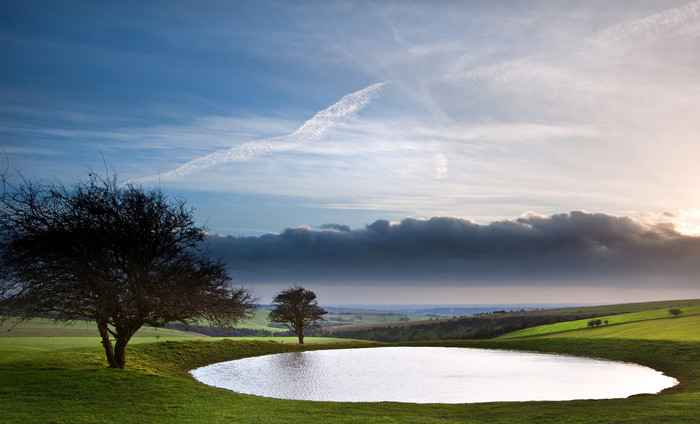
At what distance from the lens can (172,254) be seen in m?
27.8

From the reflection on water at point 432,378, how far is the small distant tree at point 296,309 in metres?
17.7

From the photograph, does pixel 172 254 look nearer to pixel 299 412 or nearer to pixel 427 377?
pixel 299 412

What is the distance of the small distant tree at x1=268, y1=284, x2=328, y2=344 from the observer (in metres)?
64.9

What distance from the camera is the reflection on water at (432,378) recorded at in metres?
26.1

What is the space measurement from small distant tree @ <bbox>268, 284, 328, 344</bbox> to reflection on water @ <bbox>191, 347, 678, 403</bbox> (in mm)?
17693

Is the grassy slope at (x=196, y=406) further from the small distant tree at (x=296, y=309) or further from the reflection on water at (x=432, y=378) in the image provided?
the small distant tree at (x=296, y=309)

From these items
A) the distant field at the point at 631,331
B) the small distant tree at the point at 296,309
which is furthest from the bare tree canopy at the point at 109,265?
the distant field at the point at 631,331

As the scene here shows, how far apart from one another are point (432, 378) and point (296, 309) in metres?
35.3

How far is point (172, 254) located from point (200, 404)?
34.4 ft

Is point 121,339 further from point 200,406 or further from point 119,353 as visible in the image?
point 200,406

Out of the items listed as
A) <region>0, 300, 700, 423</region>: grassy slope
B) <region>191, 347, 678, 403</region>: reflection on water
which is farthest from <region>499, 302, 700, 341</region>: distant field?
<region>0, 300, 700, 423</region>: grassy slope

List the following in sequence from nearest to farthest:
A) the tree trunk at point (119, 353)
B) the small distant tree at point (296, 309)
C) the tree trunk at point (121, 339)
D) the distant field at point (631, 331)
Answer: the tree trunk at point (121, 339), the tree trunk at point (119, 353), the distant field at point (631, 331), the small distant tree at point (296, 309)

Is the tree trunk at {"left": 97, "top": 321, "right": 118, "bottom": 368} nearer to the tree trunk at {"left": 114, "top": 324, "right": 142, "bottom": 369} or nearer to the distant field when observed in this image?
the tree trunk at {"left": 114, "top": 324, "right": 142, "bottom": 369}

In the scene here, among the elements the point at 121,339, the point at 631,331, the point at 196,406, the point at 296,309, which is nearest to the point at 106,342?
the point at 121,339
